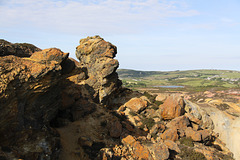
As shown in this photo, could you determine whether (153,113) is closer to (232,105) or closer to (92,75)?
(92,75)

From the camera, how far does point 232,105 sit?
47125 millimetres

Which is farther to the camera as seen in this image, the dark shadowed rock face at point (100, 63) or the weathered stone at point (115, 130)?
the dark shadowed rock face at point (100, 63)

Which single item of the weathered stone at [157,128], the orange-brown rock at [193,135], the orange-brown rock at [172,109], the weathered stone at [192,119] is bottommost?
the orange-brown rock at [193,135]

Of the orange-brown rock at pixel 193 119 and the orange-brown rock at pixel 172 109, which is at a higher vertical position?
the orange-brown rock at pixel 172 109

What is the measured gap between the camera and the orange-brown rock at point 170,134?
2662cm

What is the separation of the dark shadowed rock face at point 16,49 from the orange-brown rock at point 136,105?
20147mm

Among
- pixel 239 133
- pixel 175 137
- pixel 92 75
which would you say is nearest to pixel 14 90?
pixel 92 75

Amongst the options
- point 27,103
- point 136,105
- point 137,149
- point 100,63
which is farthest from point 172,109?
point 27,103

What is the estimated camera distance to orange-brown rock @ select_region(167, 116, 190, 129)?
95.9 ft

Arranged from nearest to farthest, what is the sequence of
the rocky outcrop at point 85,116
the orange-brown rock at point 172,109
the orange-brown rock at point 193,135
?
the rocky outcrop at point 85,116, the orange-brown rock at point 193,135, the orange-brown rock at point 172,109

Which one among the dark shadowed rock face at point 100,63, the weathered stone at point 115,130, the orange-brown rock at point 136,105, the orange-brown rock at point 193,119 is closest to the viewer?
the weathered stone at point 115,130

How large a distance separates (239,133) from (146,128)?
21966 mm

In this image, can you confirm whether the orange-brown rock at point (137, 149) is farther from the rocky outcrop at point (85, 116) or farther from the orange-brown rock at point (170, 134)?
the orange-brown rock at point (170, 134)

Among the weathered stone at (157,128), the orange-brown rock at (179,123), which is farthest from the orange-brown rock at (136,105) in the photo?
the orange-brown rock at (179,123)
